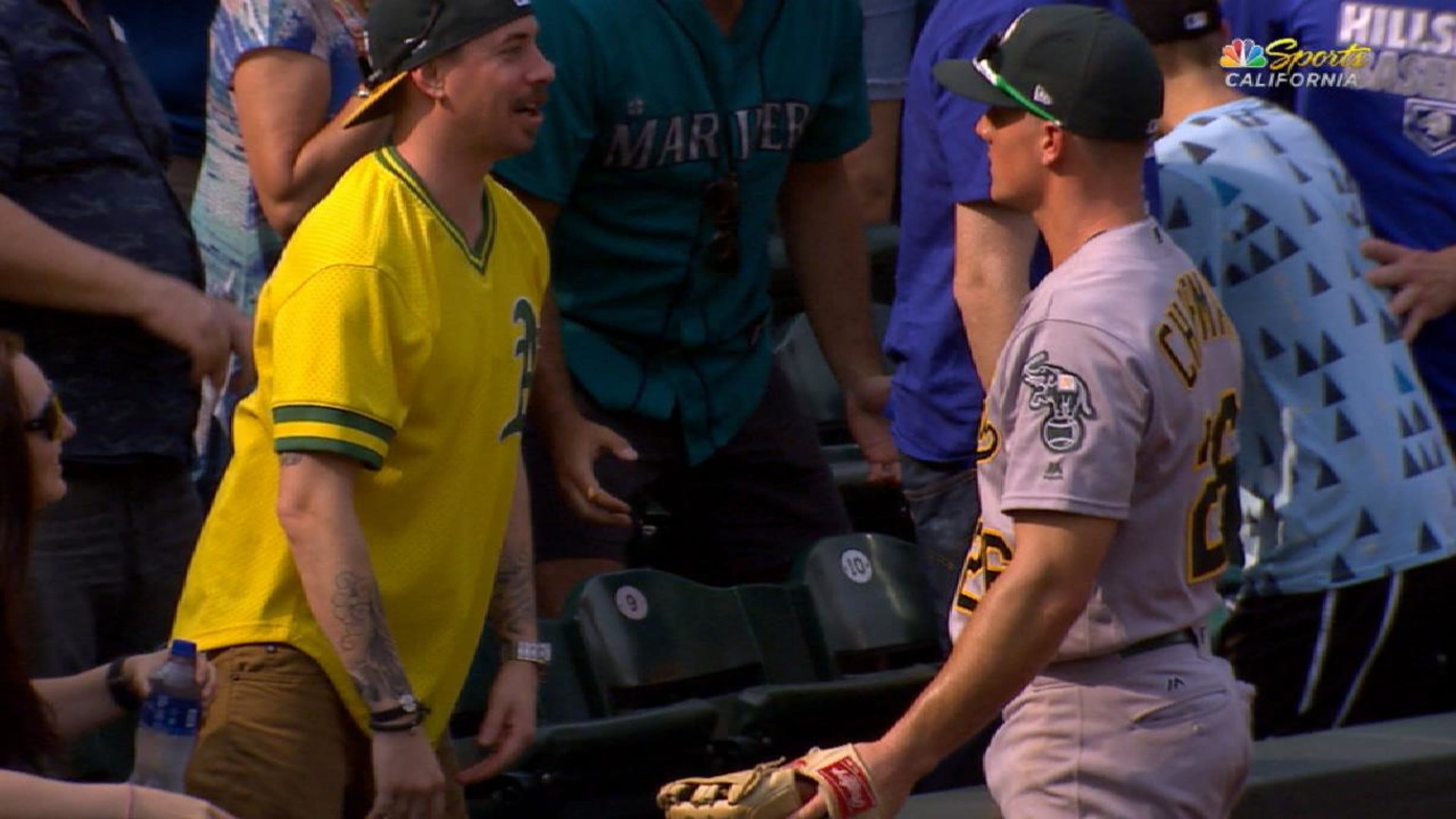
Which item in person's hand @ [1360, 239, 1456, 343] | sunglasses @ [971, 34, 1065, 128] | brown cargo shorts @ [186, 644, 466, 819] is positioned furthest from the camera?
person's hand @ [1360, 239, 1456, 343]

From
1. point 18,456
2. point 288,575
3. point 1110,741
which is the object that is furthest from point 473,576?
point 1110,741

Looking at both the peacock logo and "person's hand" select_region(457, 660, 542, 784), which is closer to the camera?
"person's hand" select_region(457, 660, 542, 784)

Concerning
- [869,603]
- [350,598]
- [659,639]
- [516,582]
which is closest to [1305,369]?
[869,603]

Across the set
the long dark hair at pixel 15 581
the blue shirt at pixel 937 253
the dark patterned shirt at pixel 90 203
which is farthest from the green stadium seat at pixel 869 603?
the long dark hair at pixel 15 581

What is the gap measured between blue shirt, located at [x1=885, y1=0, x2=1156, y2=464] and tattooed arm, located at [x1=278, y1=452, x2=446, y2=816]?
1.50 metres

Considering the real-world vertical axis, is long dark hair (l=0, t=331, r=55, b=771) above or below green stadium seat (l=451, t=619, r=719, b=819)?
above

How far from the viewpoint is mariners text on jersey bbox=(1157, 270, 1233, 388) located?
10.7 feet

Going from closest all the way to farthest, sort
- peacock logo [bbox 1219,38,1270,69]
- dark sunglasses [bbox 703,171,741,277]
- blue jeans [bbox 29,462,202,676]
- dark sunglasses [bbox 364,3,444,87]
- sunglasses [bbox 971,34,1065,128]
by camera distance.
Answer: sunglasses [bbox 971,34,1065,128]
dark sunglasses [bbox 364,3,444,87]
blue jeans [bbox 29,462,202,676]
dark sunglasses [bbox 703,171,741,277]
peacock logo [bbox 1219,38,1270,69]

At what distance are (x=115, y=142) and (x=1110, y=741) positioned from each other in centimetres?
215

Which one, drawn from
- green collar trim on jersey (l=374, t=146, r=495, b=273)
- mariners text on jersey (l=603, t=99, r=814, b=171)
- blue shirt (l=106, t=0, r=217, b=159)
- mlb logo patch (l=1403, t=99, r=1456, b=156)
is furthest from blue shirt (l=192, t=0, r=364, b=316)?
mlb logo patch (l=1403, t=99, r=1456, b=156)

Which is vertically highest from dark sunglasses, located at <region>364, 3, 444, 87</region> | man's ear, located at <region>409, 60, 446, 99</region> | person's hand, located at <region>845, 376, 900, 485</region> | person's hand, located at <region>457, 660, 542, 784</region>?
dark sunglasses, located at <region>364, 3, 444, 87</region>

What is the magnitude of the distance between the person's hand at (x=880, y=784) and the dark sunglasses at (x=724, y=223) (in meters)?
2.32

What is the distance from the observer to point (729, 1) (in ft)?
17.5

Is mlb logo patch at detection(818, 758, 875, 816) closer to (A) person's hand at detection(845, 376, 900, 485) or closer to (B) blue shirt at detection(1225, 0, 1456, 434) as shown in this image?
(A) person's hand at detection(845, 376, 900, 485)
